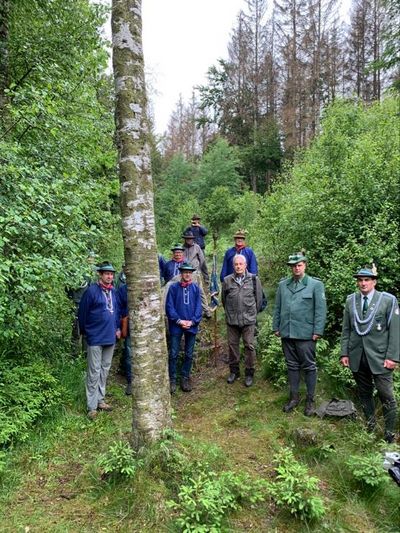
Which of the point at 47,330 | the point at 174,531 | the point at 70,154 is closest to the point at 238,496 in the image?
the point at 174,531

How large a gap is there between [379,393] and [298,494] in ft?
6.56

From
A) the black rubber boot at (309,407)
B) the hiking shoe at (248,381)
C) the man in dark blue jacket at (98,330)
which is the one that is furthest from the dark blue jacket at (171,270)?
the black rubber boot at (309,407)

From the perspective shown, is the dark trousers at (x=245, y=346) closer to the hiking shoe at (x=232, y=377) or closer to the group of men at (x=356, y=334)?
the hiking shoe at (x=232, y=377)

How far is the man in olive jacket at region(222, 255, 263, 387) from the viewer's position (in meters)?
6.15

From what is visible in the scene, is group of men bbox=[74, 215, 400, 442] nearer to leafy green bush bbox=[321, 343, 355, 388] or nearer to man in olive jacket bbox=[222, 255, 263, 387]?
man in olive jacket bbox=[222, 255, 263, 387]

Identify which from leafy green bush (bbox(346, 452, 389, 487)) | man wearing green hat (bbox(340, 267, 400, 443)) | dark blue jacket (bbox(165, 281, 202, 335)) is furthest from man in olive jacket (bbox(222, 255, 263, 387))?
leafy green bush (bbox(346, 452, 389, 487))

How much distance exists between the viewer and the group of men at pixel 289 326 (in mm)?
4695

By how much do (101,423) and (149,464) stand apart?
1648 millimetres

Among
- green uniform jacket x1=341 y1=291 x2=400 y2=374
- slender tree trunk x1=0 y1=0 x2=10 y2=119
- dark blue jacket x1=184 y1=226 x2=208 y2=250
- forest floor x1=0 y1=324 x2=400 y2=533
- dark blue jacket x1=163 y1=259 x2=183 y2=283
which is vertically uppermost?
slender tree trunk x1=0 y1=0 x2=10 y2=119

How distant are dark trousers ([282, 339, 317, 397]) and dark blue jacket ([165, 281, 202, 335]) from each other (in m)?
1.54

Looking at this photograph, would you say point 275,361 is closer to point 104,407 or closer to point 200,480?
point 104,407

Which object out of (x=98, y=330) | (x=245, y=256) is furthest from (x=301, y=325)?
(x=98, y=330)

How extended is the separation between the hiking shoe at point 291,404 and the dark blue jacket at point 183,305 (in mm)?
1827

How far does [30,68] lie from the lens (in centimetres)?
655
